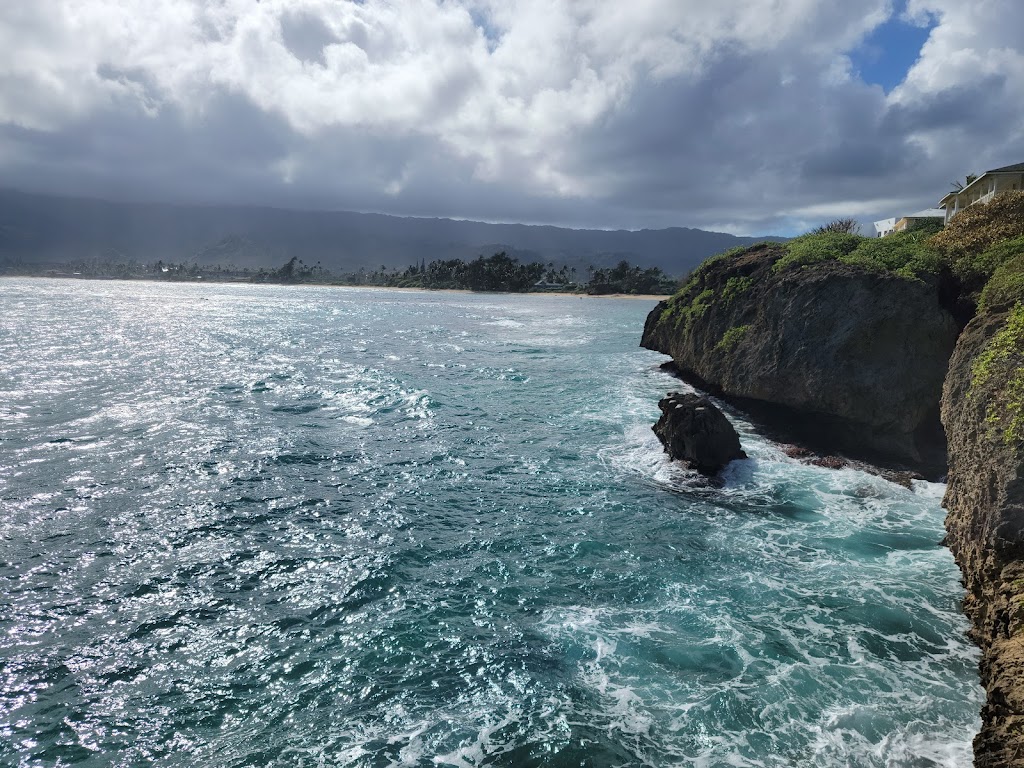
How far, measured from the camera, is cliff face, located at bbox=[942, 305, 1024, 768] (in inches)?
277

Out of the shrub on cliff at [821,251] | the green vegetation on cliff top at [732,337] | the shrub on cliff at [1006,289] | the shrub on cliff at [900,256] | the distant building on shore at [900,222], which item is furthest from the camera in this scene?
the distant building on shore at [900,222]

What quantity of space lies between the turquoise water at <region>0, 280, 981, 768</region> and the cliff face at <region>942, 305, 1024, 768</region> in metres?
0.49

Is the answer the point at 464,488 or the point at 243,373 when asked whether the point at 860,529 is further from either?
the point at 243,373

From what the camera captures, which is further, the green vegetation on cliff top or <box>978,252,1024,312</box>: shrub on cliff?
the green vegetation on cliff top

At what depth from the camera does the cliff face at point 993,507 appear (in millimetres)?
7043

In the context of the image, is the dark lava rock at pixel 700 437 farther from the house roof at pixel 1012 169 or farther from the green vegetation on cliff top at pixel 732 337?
the house roof at pixel 1012 169

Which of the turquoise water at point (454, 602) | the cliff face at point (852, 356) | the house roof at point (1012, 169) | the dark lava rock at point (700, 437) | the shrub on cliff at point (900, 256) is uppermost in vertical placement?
A: the house roof at point (1012, 169)

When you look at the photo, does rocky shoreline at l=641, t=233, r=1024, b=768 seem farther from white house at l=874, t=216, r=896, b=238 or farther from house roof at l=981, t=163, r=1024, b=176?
white house at l=874, t=216, r=896, b=238

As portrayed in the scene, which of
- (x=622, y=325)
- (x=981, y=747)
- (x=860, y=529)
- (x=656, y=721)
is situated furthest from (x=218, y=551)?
(x=622, y=325)

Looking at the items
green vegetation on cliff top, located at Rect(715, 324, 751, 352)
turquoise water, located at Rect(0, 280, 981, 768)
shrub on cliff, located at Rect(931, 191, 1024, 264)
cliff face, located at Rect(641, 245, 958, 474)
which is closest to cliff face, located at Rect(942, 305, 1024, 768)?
turquoise water, located at Rect(0, 280, 981, 768)

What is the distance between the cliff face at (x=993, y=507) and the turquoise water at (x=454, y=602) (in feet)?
1.62

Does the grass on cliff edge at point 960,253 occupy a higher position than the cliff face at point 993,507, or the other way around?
the grass on cliff edge at point 960,253

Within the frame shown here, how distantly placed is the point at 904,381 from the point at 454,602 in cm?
1614

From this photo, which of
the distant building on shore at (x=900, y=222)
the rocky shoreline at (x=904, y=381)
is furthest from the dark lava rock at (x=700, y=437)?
the distant building on shore at (x=900, y=222)
